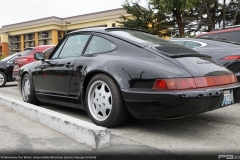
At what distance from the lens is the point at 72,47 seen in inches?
157

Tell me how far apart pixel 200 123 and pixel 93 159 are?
1.72m

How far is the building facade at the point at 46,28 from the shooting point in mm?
55719

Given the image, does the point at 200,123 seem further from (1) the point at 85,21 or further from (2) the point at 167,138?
(1) the point at 85,21

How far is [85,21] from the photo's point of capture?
199 feet

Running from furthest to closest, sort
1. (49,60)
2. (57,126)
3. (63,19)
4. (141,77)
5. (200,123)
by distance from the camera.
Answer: (63,19), (49,60), (200,123), (57,126), (141,77)

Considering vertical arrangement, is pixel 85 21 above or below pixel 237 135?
above

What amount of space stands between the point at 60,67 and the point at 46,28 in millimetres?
65445

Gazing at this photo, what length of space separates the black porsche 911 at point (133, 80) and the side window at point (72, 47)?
2cm

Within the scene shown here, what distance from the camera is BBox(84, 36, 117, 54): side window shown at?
3.38 m

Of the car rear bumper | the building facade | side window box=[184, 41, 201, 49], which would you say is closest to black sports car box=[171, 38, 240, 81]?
side window box=[184, 41, 201, 49]

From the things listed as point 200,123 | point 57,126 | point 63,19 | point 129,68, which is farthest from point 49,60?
point 63,19

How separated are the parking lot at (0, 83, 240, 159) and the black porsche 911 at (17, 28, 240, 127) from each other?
25 cm

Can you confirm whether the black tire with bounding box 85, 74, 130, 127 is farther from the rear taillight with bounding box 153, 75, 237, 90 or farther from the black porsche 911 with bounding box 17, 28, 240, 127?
the rear taillight with bounding box 153, 75, 237, 90

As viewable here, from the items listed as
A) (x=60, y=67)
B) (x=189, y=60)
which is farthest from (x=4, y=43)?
(x=189, y=60)
